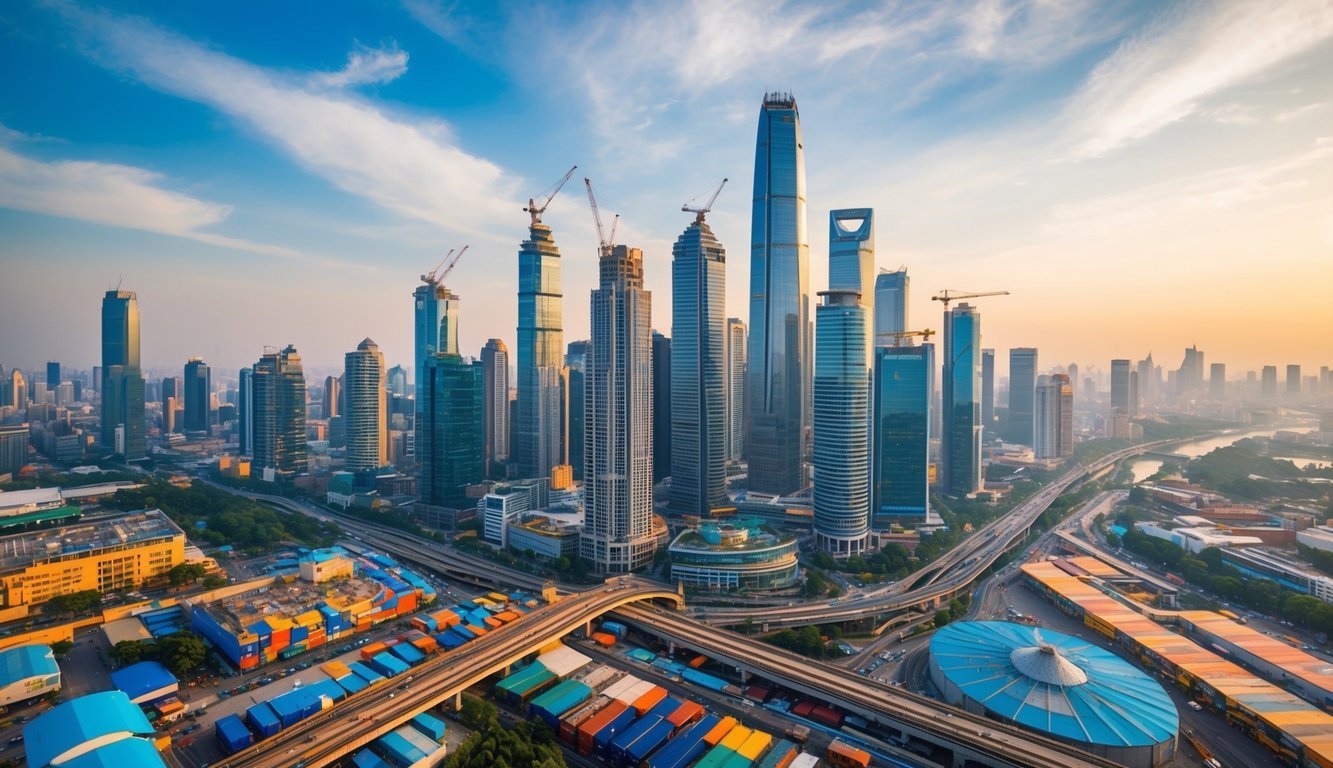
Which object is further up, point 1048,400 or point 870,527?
point 1048,400

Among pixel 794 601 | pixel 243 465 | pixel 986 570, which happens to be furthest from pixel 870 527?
pixel 243 465

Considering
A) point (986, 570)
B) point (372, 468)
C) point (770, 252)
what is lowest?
point (986, 570)

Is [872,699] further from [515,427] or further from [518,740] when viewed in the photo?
[515,427]

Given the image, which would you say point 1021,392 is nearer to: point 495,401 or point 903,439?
point 903,439

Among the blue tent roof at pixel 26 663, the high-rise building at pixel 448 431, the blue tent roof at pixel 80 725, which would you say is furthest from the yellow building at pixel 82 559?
the high-rise building at pixel 448 431

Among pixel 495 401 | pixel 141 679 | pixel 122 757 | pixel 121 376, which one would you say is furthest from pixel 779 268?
pixel 121 376

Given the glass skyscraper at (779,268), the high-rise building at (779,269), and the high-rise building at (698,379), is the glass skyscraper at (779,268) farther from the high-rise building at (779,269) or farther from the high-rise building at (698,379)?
the high-rise building at (698,379)

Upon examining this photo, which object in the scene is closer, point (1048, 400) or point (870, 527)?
point (870, 527)

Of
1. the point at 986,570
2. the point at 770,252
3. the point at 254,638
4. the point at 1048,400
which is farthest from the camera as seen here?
the point at 1048,400
